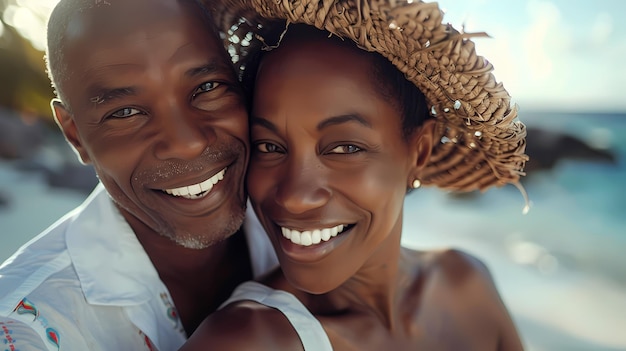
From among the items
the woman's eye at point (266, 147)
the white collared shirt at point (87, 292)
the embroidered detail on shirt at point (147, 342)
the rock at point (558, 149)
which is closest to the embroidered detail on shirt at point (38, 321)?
the white collared shirt at point (87, 292)

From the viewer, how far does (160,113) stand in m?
1.84

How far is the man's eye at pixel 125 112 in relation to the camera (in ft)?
6.16

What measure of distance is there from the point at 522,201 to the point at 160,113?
11.3 meters

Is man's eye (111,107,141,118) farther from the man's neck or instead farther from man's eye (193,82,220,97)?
the man's neck

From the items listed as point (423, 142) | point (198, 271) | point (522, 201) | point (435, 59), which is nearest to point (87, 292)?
point (198, 271)

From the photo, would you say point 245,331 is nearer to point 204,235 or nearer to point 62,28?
point 204,235

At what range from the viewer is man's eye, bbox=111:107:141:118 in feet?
6.16

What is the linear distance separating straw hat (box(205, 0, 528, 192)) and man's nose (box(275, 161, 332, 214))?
380mm

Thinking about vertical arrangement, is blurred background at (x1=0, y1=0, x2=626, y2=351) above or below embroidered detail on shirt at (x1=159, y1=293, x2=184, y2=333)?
below

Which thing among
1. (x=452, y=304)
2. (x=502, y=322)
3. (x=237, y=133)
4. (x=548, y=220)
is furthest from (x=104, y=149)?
(x=548, y=220)

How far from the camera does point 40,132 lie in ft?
39.5

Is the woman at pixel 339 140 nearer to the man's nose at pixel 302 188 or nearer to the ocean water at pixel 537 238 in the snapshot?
the man's nose at pixel 302 188

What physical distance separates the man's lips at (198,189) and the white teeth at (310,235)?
42 cm

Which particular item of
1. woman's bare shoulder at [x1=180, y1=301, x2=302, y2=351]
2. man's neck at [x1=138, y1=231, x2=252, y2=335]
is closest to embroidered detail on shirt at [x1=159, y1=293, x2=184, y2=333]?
man's neck at [x1=138, y1=231, x2=252, y2=335]
